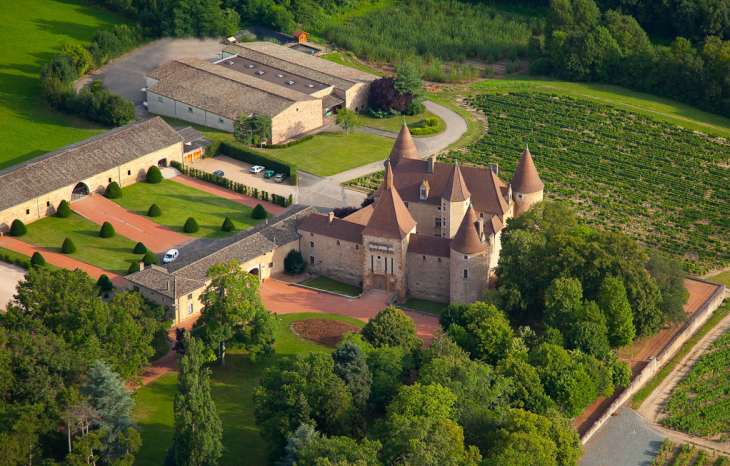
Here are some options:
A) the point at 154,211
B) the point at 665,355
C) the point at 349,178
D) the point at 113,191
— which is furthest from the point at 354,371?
the point at 349,178

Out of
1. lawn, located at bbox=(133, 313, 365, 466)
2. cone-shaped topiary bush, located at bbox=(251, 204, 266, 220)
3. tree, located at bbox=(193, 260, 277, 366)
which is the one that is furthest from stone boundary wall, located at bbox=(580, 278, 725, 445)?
cone-shaped topiary bush, located at bbox=(251, 204, 266, 220)

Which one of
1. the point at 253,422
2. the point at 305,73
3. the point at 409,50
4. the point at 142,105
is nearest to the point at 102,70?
the point at 142,105

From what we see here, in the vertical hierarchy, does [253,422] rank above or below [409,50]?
below

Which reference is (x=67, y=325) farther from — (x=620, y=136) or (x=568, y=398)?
(x=620, y=136)

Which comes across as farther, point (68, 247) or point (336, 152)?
point (336, 152)

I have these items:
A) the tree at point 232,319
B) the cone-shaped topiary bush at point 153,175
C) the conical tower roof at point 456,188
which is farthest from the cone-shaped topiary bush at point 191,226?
the conical tower roof at point 456,188

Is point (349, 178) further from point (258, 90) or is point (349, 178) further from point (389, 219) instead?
point (389, 219)
